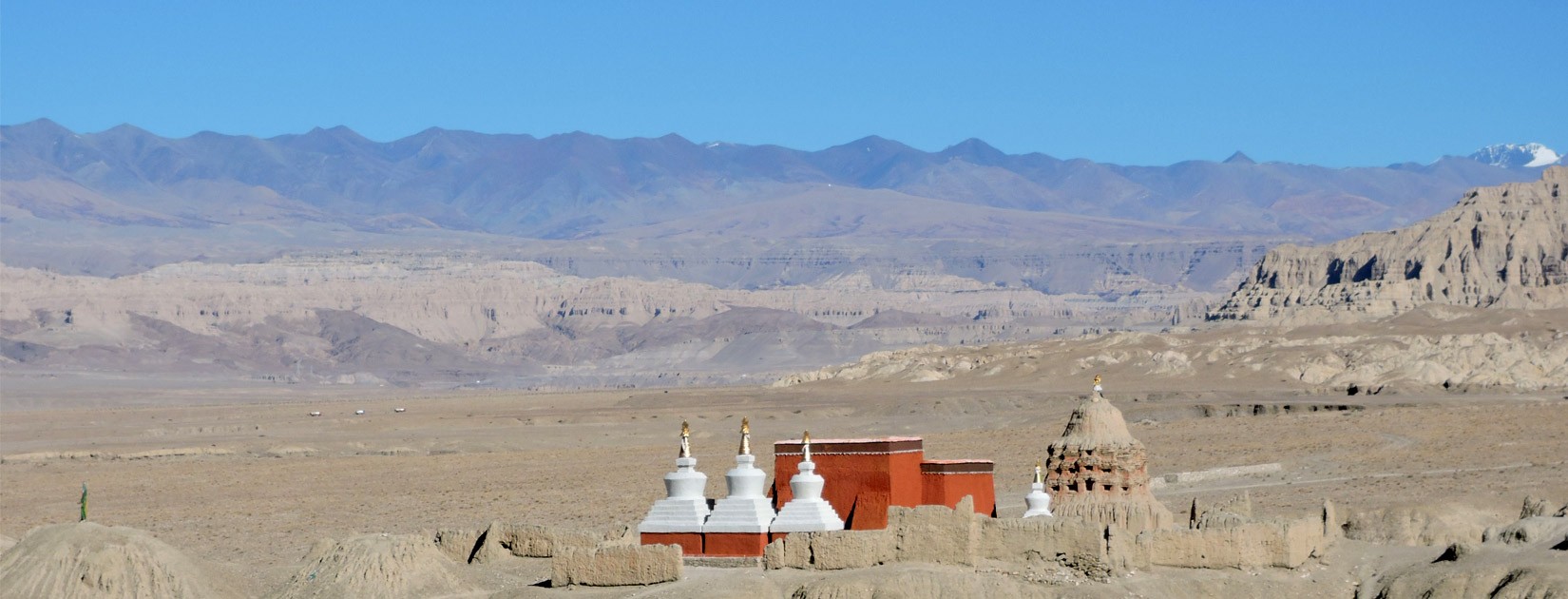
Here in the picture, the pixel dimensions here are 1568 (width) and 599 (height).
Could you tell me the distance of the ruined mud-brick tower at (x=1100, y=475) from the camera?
41031 millimetres

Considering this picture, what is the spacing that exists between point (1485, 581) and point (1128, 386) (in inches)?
3306

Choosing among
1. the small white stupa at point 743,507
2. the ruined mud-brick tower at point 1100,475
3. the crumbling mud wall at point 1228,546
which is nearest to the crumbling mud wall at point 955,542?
the crumbling mud wall at point 1228,546

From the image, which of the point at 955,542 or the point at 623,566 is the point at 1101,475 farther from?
the point at 623,566

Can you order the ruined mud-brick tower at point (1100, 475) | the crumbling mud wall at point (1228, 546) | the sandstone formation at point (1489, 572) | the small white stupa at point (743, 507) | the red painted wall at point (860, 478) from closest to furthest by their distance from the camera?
the sandstone formation at point (1489, 572), the crumbling mud wall at point (1228, 546), the small white stupa at point (743, 507), the red painted wall at point (860, 478), the ruined mud-brick tower at point (1100, 475)

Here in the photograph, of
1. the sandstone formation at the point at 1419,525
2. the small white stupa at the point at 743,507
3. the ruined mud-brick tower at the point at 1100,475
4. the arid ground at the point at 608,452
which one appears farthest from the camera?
the arid ground at the point at 608,452

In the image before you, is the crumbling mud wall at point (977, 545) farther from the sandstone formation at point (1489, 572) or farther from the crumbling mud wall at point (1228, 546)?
the sandstone formation at point (1489, 572)

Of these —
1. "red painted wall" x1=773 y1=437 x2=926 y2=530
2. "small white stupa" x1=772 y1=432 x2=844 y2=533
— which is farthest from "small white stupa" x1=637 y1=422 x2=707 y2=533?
"red painted wall" x1=773 y1=437 x2=926 y2=530

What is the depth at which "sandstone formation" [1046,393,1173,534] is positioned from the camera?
135 feet

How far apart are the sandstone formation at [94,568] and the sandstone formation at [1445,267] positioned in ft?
384

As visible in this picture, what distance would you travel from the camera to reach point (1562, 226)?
155375 mm

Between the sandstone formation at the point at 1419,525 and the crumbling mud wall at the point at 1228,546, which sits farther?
the sandstone formation at the point at 1419,525

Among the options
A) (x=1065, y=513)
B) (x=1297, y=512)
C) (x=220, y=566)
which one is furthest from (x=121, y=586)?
(x=1297, y=512)

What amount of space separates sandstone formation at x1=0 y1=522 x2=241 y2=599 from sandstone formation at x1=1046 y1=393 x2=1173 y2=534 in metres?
14.5

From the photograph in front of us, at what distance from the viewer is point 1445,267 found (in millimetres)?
156125
